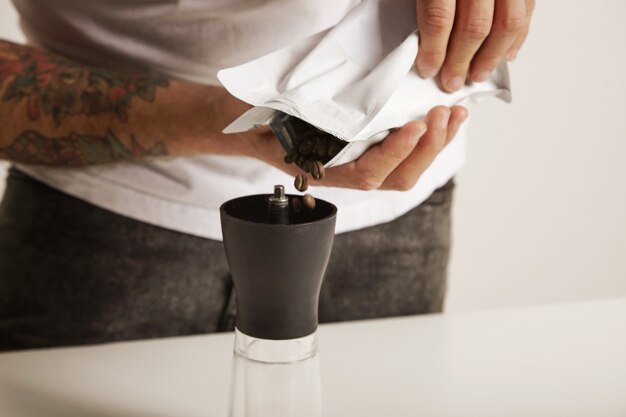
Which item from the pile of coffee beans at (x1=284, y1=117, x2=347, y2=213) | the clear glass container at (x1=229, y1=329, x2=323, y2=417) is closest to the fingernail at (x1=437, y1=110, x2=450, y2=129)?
the pile of coffee beans at (x1=284, y1=117, x2=347, y2=213)

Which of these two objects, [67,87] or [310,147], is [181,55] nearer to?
[67,87]

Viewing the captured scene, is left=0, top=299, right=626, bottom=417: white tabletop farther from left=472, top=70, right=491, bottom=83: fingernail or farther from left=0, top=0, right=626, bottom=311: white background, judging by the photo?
left=0, top=0, right=626, bottom=311: white background

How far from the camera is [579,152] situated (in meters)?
2.24

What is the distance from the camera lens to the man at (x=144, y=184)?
1.10 m

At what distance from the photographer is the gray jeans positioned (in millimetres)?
1188

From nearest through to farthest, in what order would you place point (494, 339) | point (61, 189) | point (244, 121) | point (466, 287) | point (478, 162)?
1. point (244, 121)
2. point (494, 339)
3. point (61, 189)
4. point (478, 162)
5. point (466, 287)

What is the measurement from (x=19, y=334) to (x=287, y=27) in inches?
22.2

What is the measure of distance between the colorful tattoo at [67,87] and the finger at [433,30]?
0.37 metres

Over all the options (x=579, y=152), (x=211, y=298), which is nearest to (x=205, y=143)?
(x=211, y=298)

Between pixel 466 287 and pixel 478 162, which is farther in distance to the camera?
pixel 466 287

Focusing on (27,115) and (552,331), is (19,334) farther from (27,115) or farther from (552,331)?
(552,331)

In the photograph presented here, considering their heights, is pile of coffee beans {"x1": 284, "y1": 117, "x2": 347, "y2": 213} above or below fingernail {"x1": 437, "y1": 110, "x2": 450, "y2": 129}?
below

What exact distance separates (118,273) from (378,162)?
0.48m

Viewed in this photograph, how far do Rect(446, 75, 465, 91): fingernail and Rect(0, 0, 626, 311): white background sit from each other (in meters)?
1.24
